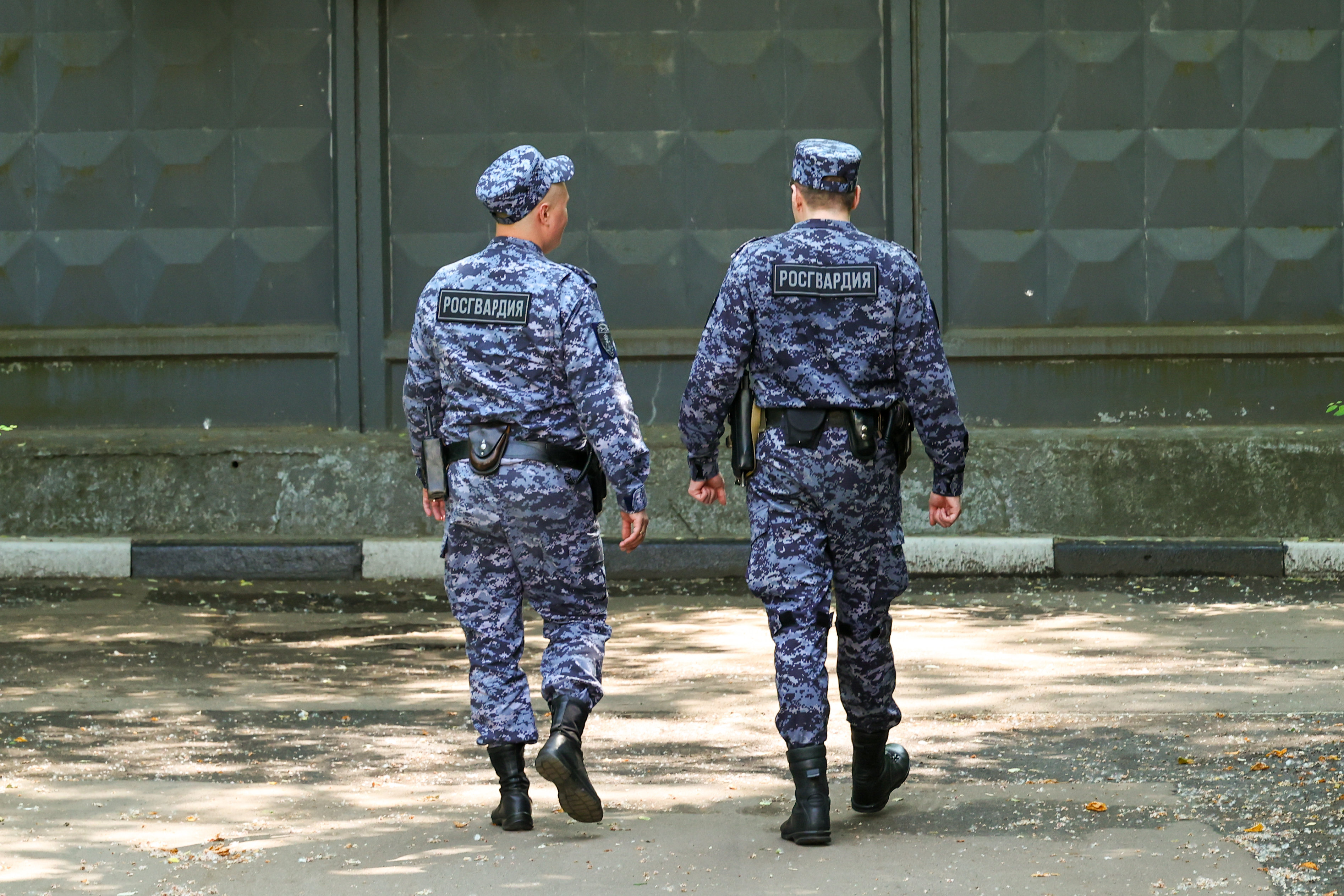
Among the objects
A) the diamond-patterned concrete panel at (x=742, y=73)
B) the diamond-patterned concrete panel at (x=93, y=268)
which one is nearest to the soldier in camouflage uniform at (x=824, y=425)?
the diamond-patterned concrete panel at (x=742, y=73)

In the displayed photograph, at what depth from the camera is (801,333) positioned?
4.52 meters

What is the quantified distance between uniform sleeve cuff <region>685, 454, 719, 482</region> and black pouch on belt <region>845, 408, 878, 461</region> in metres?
0.36

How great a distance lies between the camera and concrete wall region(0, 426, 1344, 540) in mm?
9711

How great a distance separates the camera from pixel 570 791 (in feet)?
14.4

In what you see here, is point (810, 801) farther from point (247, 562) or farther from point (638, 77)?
point (638, 77)

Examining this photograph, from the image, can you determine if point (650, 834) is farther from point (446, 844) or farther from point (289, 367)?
point (289, 367)

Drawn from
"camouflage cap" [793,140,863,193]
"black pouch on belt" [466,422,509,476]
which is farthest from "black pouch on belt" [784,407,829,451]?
"black pouch on belt" [466,422,509,476]

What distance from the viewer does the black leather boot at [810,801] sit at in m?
4.33

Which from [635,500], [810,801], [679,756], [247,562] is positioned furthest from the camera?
[247,562]

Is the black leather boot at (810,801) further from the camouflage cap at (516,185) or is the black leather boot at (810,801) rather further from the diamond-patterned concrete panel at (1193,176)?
the diamond-patterned concrete panel at (1193,176)

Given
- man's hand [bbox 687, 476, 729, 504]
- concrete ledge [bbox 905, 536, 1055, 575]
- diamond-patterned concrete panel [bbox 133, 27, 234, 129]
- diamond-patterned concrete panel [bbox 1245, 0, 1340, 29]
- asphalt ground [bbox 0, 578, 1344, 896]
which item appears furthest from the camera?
diamond-patterned concrete panel [bbox 133, 27, 234, 129]

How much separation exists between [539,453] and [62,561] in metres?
5.78

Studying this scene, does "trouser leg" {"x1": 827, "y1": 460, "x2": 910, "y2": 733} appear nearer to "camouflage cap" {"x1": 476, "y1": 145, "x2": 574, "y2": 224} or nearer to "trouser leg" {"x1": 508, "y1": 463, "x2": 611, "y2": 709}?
"trouser leg" {"x1": 508, "y1": 463, "x2": 611, "y2": 709}

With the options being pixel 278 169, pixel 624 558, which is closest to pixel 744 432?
pixel 624 558
